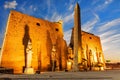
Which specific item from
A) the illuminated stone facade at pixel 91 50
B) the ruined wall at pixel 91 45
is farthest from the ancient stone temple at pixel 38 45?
the ruined wall at pixel 91 45

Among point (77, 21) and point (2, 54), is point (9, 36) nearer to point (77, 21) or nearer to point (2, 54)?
point (2, 54)

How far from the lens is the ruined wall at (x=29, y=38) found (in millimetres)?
16031

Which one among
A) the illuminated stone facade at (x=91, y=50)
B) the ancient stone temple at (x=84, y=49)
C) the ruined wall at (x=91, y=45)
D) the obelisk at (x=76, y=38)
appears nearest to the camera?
the obelisk at (x=76, y=38)

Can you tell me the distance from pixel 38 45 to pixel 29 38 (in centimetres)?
133

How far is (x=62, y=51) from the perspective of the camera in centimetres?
2181

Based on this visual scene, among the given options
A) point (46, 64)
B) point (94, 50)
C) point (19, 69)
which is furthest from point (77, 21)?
point (94, 50)

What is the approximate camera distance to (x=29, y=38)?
1808 centimetres

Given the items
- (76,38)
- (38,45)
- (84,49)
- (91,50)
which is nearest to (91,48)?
(91,50)

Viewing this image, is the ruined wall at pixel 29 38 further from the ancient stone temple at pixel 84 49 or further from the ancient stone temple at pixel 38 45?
the ancient stone temple at pixel 84 49

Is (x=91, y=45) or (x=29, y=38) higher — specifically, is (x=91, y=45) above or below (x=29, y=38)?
above

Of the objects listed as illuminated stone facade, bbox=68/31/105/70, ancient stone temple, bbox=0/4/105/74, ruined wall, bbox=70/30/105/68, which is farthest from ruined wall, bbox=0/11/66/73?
ruined wall, bbox=70/30/105/68

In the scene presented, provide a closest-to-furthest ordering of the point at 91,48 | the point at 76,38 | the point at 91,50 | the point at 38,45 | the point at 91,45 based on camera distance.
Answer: the point at 76,38, the point at 38,45, the point at 91,50, the point at 91,48, the point at 91,45

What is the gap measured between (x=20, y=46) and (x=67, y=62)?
19.1 ft

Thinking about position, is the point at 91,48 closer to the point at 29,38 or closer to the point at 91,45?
the point at 91,45
